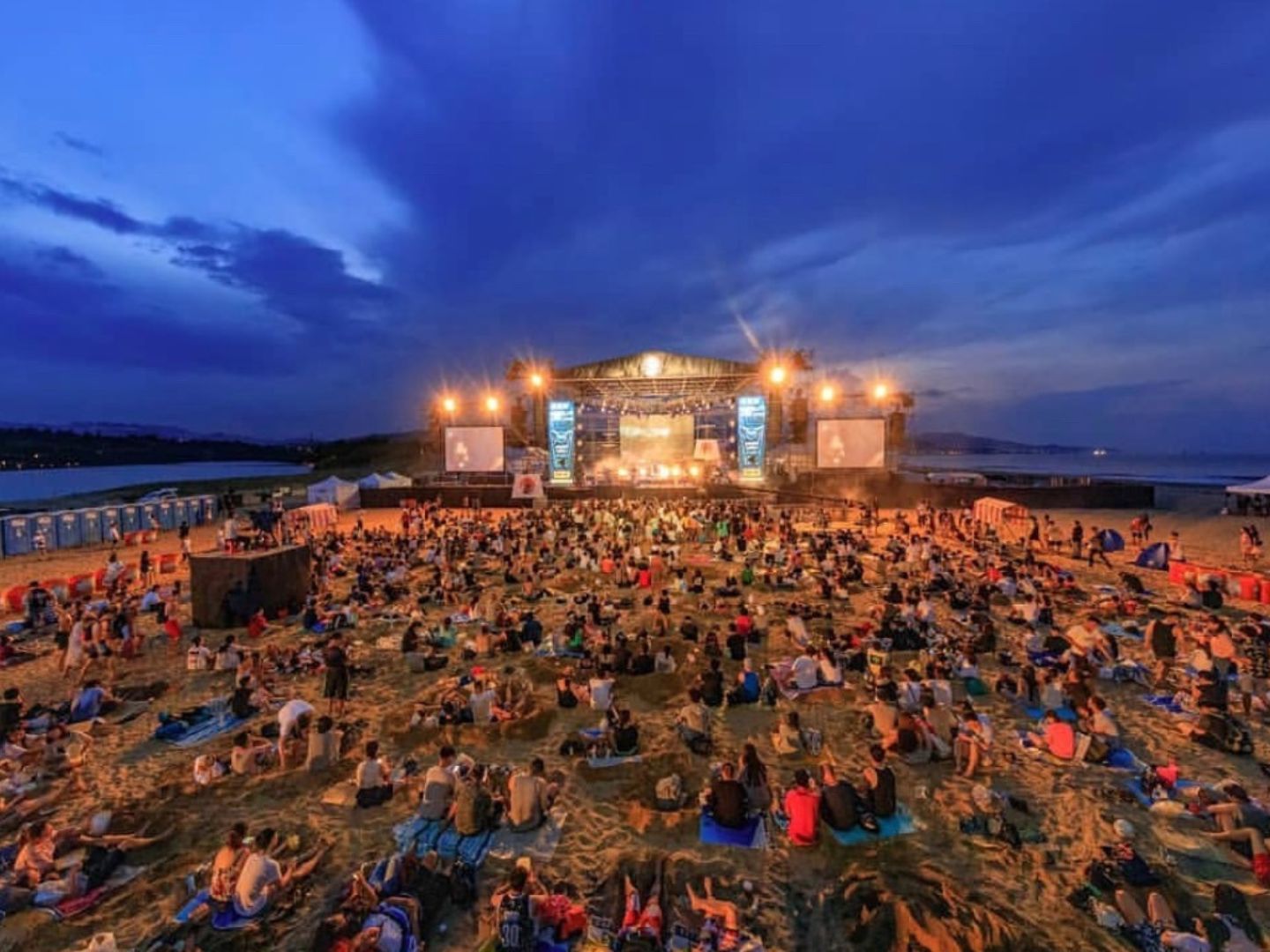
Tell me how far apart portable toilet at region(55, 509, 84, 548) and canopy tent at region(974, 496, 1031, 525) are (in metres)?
33.1

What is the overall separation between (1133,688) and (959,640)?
2.36 meters

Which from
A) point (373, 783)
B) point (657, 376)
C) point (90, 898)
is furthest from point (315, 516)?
point (90, 898)

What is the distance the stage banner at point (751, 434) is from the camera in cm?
Result: 3061

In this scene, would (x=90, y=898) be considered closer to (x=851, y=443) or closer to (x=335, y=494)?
(x=335, y=494)

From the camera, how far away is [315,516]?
81.5 ft

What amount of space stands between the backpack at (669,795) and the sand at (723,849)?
0.12 m

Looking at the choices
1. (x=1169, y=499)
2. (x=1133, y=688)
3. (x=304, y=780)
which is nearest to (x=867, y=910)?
(x=304, y=780)

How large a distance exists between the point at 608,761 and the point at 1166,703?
25.6 feet

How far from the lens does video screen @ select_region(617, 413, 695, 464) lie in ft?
120

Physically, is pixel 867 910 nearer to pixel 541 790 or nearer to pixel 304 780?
pixel 541 790

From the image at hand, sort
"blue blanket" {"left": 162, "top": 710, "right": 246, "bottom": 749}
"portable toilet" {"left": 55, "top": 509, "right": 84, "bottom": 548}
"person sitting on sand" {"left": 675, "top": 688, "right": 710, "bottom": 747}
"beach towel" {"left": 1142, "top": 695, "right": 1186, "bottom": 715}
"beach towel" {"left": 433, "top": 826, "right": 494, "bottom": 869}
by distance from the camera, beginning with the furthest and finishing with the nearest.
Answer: "portable toilet" {"left": 55, "top": 509, "right": 84, "bottom": 548} < "beach towel" {"left": 1142, "top": 695, "right": 1186, "bottom": 715} < "blue blanket" {"left": 162, "top": 710, "right": 246, "bottom": 749} < "person sitting on sand" {"left": 675, "top": 688, "right": 710, "bottom": 747} < "beach towel" {"left": 433, "top": 826, "right": 494, "bottom": 869}

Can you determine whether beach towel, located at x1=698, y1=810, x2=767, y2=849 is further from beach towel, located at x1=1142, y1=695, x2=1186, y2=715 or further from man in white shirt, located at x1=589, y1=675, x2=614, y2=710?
beach towel, located at x1=1142, y1=695, x2=1186, y2=715

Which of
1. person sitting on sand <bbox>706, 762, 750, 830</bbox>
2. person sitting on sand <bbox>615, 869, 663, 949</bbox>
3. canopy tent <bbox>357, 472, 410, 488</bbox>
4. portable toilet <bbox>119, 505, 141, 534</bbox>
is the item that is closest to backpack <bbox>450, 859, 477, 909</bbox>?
person sitting on sand <bbox>615, 869, 663, 949</bbox>

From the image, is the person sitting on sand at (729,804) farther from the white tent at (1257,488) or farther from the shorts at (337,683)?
the white tent at (1257,488)
